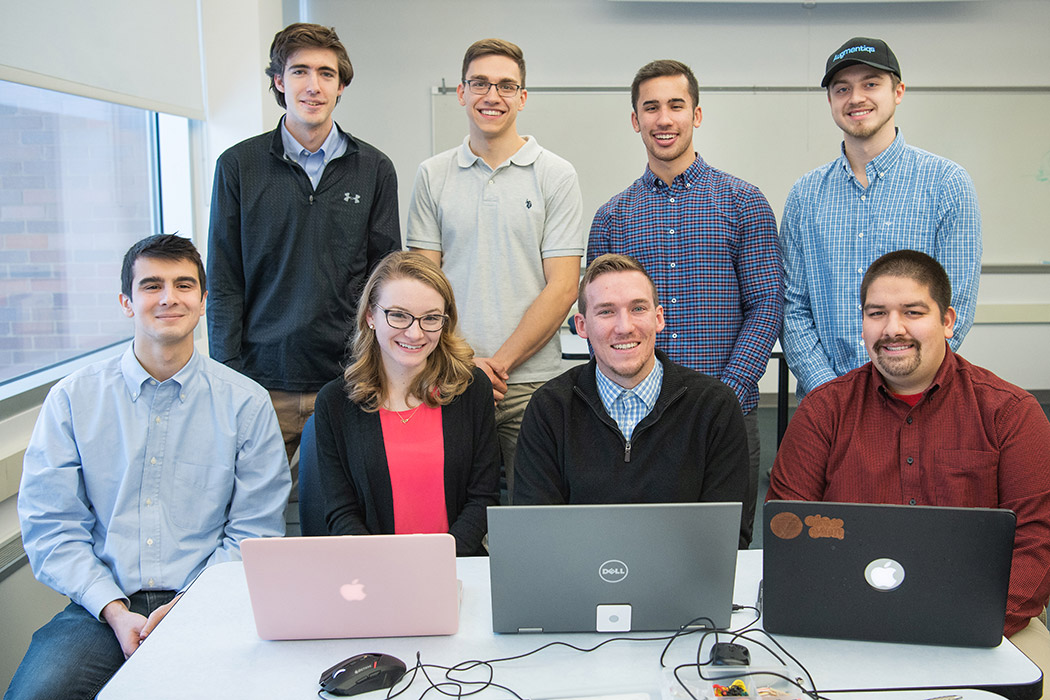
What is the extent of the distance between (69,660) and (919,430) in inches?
75.1

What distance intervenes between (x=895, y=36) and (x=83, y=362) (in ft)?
16.8

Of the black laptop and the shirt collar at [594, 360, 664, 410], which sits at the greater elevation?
the shirt collar at [594, 360, 664, 410]

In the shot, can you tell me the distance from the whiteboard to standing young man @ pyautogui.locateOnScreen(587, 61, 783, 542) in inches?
112

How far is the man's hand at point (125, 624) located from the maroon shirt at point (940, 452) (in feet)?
4.81

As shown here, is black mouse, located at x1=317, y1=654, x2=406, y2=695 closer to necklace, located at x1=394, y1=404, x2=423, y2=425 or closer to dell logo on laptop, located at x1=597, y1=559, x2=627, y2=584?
dell logo on laptop, located at x1=597, y1=559, x2=627, y2=584

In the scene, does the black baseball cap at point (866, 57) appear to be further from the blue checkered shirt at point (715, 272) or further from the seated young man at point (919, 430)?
the seated young man at point (919, 430)

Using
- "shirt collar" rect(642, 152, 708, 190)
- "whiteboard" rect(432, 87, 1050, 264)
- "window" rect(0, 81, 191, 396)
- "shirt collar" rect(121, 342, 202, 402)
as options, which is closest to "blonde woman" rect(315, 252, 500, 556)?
"shirt collar" rect(121, 342, 202, 402)

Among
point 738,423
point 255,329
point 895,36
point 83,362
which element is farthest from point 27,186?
point 895,36

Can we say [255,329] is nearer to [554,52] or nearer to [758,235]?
[758,235]

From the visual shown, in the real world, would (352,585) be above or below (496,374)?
below

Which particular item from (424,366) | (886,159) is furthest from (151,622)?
(886,159)

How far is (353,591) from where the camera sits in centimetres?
134

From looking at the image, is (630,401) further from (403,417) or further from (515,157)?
(515,157)

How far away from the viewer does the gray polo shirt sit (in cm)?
252
